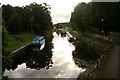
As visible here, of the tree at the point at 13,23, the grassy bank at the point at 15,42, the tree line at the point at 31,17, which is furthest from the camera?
the tree line at the point at 31,17

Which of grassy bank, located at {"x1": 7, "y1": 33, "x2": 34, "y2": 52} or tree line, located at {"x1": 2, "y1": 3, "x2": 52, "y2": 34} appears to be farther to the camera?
tree line, located at {"x1": 2, "y1": 3, "x2": 52, "y2": 34}

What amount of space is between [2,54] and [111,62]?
1036 centimetres

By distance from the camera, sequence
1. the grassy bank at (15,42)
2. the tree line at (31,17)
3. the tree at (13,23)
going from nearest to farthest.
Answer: the grassy bank at (15,42)
the tree at (13,23)
the tree line at (31,17)

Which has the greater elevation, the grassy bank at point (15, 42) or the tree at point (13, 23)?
the tree at point (13, 23)

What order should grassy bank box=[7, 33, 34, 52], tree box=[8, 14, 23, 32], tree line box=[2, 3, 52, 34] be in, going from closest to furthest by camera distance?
grassy bank box=[7, 33, 34, 52], tree box=[8, 14, 23, 32], tree line box=[2, 3, 52, 34]

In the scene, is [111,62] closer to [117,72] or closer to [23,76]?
[117,72]

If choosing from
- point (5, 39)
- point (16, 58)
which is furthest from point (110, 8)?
point (5, 39)

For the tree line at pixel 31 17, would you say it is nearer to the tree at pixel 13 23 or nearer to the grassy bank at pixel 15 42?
the tree at pixel 13 23

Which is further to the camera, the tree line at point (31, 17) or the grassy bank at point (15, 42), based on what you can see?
the tree line at point (31, 17)

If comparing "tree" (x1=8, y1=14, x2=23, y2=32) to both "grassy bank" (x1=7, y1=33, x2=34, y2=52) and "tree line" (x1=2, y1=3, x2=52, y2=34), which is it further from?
"grassy bank" (x1=7, y1=33, x2=34, y2=52)

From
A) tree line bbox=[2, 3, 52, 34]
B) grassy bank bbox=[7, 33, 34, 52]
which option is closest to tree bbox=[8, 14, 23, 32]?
tree line bbox=[2, 3, 52, 34]

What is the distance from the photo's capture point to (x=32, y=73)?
36.0m

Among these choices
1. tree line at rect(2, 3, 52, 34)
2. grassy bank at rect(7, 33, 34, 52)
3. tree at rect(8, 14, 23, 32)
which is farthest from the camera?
tree line at rect(2, 3, 52, 34)

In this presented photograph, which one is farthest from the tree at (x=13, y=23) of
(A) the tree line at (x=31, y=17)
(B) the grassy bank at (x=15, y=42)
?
(B) the grassy bank at (x=15, y=42)
